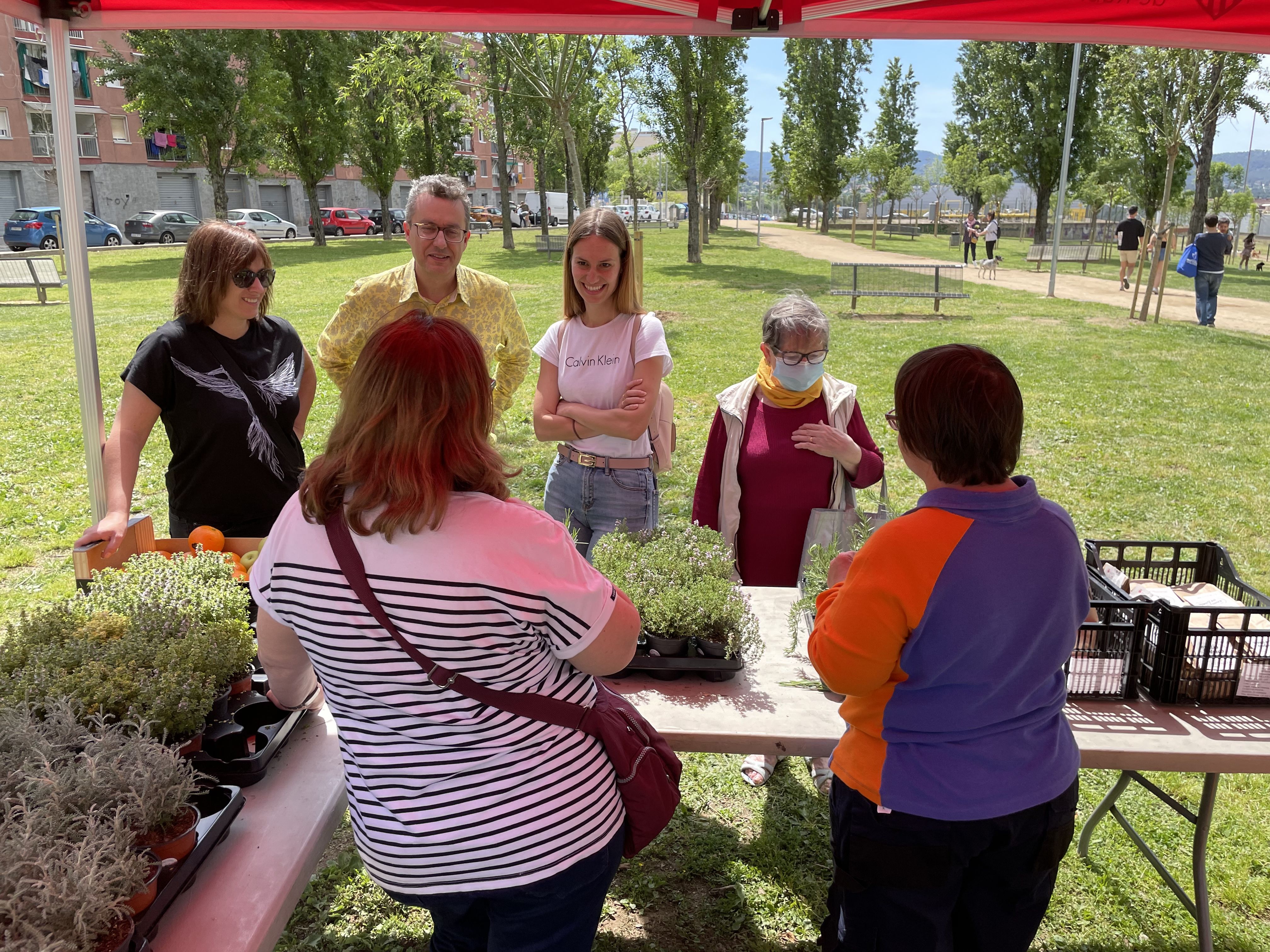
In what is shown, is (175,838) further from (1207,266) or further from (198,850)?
(1207,266)

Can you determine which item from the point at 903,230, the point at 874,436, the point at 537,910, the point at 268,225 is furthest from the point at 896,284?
the point at 903,230

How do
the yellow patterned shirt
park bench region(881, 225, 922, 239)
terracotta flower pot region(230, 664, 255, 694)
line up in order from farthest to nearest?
park bench region(881, 225, 922, 239)
the yellow patterned shirt
terracotta flower pot region(230, 664, 255, 694)

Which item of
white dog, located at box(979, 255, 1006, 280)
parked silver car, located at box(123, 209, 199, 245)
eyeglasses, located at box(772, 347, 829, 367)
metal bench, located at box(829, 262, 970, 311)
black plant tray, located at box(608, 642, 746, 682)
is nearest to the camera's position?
black plant tray, located at box(608, 642, 746, 682)

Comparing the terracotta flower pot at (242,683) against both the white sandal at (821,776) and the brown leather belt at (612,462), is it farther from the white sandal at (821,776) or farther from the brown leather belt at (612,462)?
the white sandal at (821,776)

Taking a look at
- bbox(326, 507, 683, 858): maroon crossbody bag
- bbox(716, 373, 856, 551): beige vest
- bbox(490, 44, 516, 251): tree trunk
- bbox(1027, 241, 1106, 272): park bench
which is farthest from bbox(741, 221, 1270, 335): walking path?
bbox(326, 507, 683, 858): maroon crossbody bag

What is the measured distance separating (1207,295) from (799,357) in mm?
15865

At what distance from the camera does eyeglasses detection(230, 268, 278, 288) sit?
113 inches

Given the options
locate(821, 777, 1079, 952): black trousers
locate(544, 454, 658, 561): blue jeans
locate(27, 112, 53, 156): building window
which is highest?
locate(27, 112, 53, 156): building window

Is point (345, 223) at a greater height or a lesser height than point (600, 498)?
greater

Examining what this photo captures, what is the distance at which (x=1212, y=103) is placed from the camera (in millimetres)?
18250

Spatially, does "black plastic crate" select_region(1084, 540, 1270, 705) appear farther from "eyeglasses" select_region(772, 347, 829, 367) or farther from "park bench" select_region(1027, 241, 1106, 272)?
"park bench" select_region(1027, 241, 1106, 272)

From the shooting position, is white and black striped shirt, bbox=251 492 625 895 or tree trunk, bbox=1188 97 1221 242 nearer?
white and black striped shirt, bbox=251 492 625 895

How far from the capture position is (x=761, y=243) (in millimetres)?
39125

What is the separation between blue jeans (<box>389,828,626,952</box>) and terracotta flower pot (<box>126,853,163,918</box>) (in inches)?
15.2
